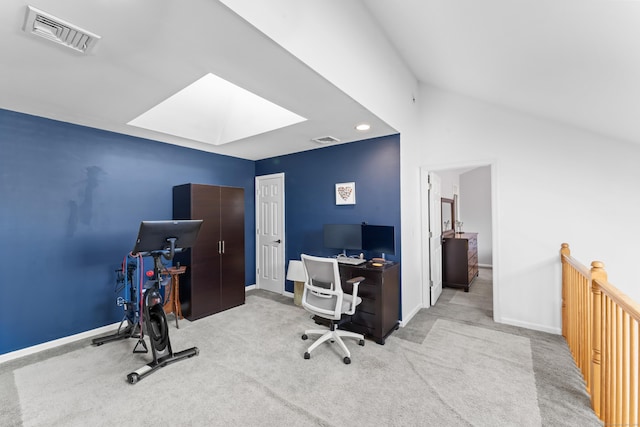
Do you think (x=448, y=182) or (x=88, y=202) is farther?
(x=448, y=182)

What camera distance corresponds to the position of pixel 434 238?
4.20 m

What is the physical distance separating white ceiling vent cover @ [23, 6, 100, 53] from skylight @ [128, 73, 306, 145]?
1.49 m

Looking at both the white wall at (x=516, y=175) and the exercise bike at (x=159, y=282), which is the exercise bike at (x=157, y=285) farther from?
the white wall at (x=516, y=175)

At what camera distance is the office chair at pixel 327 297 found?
256 cm

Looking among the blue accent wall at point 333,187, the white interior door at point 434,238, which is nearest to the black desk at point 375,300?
the blue accent wall at point 333,187

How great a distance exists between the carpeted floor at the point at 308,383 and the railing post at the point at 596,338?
0.11 meters

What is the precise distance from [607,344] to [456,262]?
325cm

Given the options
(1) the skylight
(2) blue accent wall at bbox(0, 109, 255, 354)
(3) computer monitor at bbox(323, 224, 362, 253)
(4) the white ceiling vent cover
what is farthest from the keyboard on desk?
(4) the white ceiling vent cover

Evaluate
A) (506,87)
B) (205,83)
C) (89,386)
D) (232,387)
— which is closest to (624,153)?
(506,87)

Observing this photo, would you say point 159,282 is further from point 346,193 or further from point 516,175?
point 516,175

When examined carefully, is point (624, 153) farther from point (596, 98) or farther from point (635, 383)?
point (635, 383)

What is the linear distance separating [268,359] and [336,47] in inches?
110

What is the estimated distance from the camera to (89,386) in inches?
86.7

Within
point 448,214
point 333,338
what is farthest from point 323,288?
point 448,214
